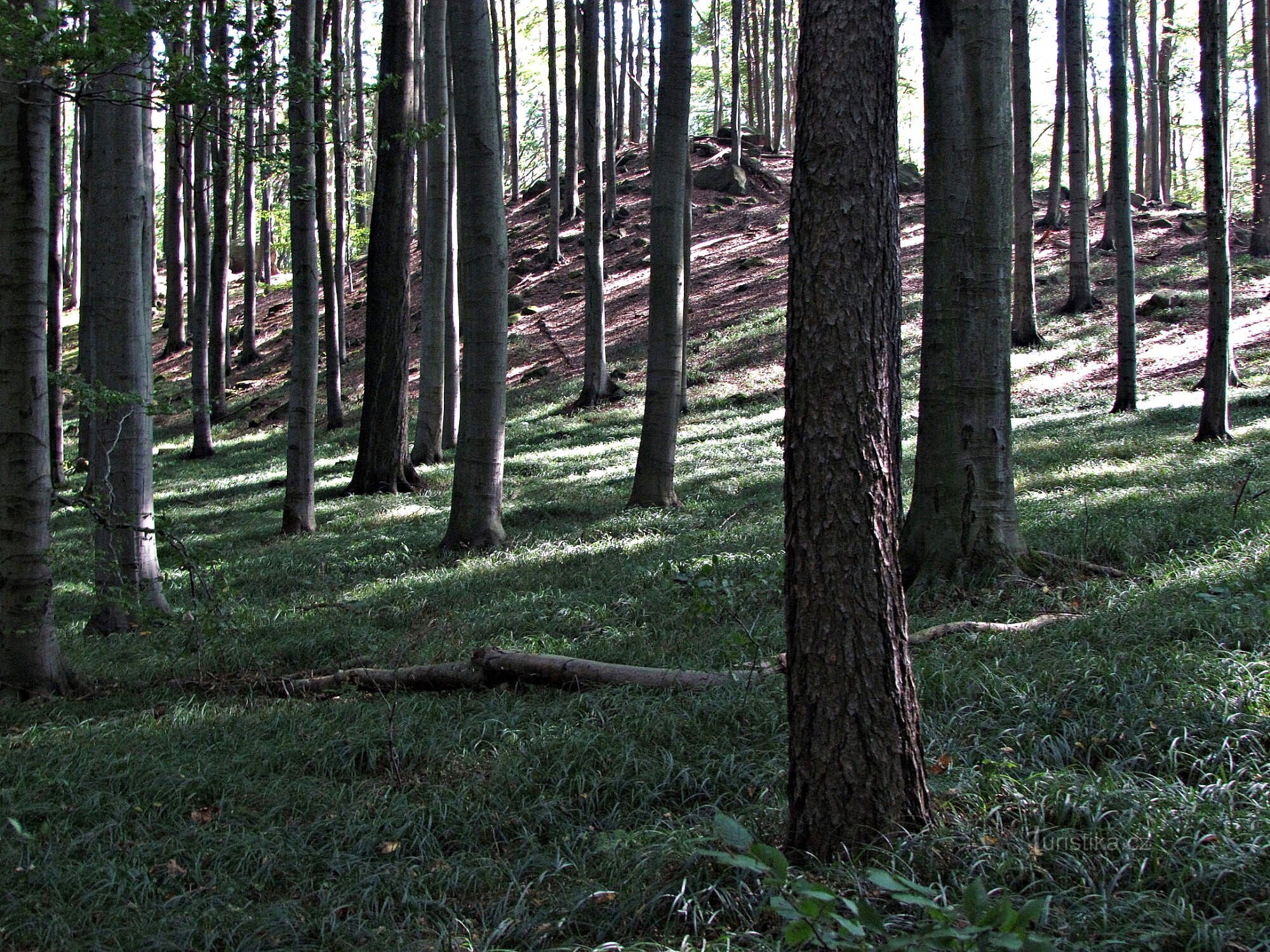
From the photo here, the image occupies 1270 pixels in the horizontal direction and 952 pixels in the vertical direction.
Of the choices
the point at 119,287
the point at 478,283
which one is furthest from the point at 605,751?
the point at 478,283

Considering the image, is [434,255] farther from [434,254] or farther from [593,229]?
[593,229]

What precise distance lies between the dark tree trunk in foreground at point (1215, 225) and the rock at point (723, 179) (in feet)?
81.0

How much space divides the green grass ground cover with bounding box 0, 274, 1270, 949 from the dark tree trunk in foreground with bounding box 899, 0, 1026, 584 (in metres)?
0.56

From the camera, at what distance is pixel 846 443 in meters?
3.11

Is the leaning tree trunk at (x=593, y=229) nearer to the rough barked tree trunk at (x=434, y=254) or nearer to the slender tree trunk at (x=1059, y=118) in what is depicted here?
the rough barked tree trunk at (x=434, y=254)

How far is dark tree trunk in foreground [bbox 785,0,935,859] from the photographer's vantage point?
3.11m

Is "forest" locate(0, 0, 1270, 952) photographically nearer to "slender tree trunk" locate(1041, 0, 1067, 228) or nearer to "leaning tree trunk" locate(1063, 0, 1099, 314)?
"leaning tree trunk" locate(1063, 0, 1099, 314)

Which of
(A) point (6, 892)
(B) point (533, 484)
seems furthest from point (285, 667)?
(B) point (533, 484)

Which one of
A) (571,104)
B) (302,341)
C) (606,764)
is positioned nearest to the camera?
(606,764)

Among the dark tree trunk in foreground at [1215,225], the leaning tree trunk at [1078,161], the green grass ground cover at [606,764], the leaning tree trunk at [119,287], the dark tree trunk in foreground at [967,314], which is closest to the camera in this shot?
the green grass ground cover at [606,764]

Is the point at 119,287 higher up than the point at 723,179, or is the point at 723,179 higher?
the point at 723,179

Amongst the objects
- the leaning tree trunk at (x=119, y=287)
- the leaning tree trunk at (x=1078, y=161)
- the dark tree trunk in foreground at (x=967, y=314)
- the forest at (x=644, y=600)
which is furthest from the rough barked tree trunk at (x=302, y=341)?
the leaning tree trunk at (x=1078, y=161)

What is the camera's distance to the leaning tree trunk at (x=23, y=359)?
227 inches

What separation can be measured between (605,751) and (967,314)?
4338 mm
